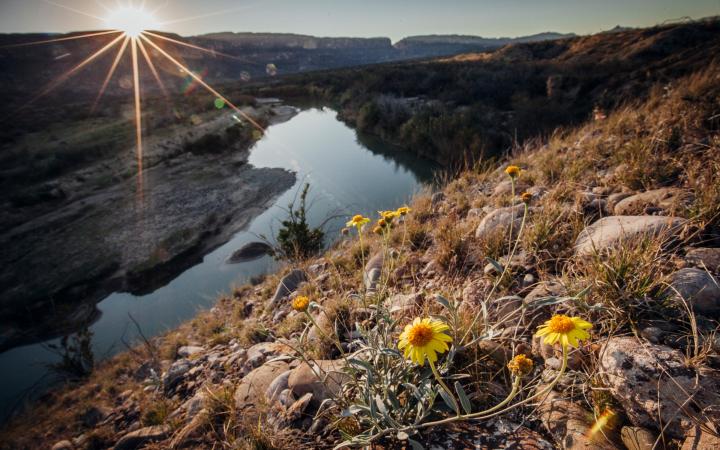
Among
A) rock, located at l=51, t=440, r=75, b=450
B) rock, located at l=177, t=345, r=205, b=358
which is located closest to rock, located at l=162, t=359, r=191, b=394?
rock, located at l=177, t=345, r=205, b=358

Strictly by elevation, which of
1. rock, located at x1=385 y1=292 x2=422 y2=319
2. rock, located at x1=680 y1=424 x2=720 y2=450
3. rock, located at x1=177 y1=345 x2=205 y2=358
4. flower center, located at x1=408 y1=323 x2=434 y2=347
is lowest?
rock, located at x1=177 y1=345 x2=205 y2=358

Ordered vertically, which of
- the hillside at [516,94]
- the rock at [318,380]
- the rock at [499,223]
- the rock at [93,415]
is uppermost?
the hillside at [516,94]

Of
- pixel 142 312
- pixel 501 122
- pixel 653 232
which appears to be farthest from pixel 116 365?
pixel 501 122

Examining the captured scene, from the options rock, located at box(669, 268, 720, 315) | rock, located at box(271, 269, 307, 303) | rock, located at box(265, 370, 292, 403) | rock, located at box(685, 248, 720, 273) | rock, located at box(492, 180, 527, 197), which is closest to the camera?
rock, located at box(669, 268, 720, 315)

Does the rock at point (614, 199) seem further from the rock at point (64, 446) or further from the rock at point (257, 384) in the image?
the rock at point (64, 446)

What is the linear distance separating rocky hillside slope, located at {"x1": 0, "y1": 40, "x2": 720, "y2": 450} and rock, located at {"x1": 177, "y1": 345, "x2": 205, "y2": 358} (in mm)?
25

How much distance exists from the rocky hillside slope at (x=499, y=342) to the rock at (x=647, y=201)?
1 centimetres

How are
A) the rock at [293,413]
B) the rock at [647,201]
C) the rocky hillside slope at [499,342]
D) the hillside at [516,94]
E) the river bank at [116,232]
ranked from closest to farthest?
the rocky hillside slope at [499,342] → the rock at [293,413] → the rock at [647,201] → the river bank at [116,232] → the hillside at [516,94]

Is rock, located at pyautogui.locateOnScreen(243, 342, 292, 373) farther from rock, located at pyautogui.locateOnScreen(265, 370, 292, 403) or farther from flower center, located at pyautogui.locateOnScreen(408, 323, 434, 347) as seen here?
flower center, located at pyautogui.locateOnScreen(408, 323, 434, 347)

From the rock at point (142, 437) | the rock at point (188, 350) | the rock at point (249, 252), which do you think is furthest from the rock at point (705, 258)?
the rock at point (249, 252)

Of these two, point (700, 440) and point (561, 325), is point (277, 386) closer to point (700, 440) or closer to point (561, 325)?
point (561, 325)

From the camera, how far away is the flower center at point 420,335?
1269 millimetres

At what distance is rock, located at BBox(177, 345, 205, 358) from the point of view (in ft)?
12.6

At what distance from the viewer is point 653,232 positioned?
197cm
